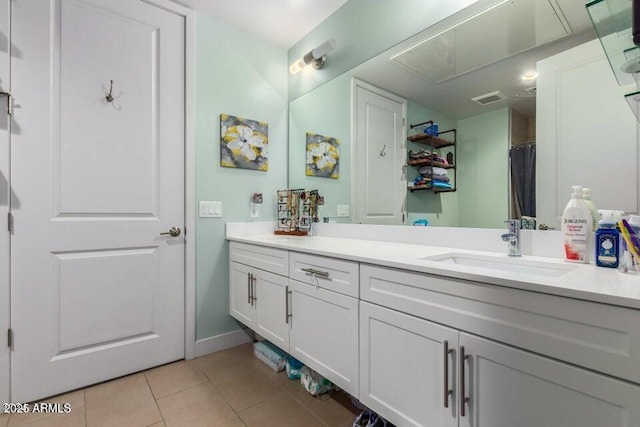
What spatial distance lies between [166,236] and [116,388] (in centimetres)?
90

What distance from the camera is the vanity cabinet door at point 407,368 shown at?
94cm

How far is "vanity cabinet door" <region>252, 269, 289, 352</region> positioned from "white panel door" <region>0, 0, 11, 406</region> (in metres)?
1.23

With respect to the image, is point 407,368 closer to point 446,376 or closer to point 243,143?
point 446,376

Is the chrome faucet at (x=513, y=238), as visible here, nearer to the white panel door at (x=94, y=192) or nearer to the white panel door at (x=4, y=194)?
the white panel door at (x=94, y=192)

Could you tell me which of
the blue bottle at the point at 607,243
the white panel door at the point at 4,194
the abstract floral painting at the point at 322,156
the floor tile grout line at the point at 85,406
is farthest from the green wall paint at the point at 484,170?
the white panel door at the point at 4,194

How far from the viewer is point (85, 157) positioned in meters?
1.71

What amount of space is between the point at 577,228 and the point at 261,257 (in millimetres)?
1501

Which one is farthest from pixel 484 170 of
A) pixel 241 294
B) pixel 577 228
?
pixel 241 294

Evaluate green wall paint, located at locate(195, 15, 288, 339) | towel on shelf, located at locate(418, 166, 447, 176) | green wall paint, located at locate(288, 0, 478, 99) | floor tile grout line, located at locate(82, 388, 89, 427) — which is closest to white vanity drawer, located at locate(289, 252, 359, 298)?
towel on shelf, located at locate(418, 166, 447, 176)

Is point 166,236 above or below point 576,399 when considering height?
above

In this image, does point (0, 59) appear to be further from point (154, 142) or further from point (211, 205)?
point (211, 205)

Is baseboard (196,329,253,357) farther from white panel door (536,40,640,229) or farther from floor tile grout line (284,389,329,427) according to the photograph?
white panel door (536,40,640,229)

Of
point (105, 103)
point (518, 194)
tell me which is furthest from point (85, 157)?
point (518, 194)

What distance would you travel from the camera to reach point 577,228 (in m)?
1.05
